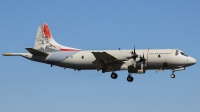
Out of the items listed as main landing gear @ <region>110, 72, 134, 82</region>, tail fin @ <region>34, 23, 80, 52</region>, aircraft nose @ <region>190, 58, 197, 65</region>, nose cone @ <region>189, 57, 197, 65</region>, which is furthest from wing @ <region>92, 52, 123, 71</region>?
aircraft nose @ <region>190, 58, 197, 65</region>

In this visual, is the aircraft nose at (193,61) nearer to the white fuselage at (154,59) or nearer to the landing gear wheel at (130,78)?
the white fuselage at (154,59)

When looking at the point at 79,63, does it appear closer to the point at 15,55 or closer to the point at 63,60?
the point at 63,60

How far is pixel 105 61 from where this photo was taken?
62.1 m

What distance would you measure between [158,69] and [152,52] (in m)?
2.15

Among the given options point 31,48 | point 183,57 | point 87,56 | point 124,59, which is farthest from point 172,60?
point 31,48

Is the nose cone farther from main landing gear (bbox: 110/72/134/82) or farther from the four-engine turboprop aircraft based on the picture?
main landing gear (bbox: 110/72/134/82)

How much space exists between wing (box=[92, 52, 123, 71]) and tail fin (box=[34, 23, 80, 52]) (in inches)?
224

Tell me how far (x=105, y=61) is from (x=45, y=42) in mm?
10267

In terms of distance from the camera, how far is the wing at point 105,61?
6147 centimetres

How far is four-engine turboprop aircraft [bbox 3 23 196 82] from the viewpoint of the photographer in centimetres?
6103

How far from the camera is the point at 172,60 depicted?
60.9m

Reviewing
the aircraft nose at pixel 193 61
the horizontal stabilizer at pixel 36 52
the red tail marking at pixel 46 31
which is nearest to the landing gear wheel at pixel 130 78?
the aircraft nose at pixel 193 61

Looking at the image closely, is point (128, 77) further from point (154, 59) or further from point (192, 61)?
point (192, 61)

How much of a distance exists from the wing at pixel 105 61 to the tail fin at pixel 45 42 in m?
5.70
